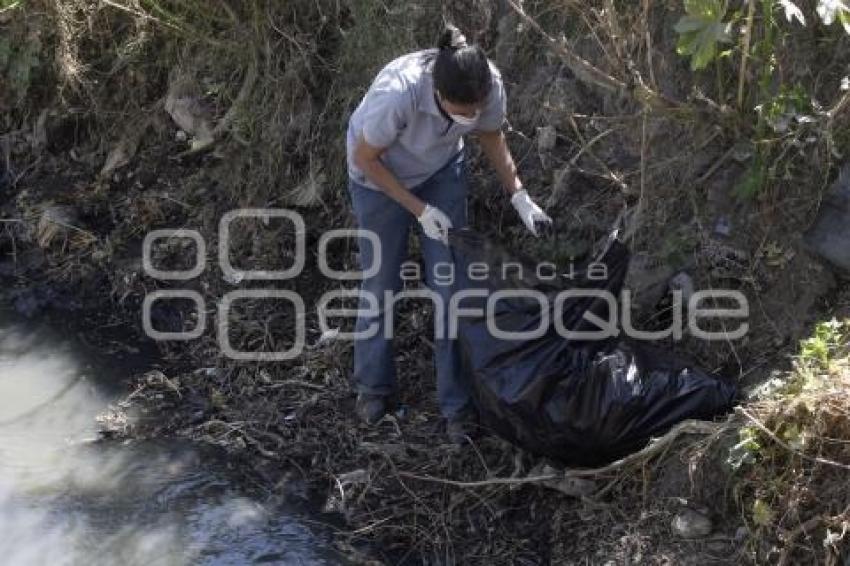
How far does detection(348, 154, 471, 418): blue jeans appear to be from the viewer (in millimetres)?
3520

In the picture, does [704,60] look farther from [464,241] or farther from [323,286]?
[323,286]

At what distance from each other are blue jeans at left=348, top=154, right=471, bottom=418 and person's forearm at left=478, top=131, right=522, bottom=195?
116 millimetres

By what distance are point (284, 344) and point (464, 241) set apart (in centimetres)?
115

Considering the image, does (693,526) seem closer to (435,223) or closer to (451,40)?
(435,223)

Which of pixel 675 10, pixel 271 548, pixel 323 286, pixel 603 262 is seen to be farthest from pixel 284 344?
pixel 675 10

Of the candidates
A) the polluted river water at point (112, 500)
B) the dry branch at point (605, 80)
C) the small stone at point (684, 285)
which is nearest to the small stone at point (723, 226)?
the small stone at point (684, 285)

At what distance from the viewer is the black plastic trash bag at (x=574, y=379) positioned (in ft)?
10.3

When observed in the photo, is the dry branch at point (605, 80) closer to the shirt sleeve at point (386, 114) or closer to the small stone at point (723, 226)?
the small stone at point (723, 226)

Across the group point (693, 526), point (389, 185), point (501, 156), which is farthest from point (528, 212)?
point (693, 526)

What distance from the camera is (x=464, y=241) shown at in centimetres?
340

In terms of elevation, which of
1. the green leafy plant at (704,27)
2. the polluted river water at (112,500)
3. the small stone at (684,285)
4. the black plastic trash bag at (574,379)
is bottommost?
the polluted river water at (112,500)

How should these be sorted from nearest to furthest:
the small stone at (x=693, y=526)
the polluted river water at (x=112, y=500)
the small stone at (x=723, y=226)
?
the small stone at (x=693, y=526), the polluted river water at (x=112, y=500), the small stone at (x=723, y=226)

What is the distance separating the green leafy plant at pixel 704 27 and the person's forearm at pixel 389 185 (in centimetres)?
91

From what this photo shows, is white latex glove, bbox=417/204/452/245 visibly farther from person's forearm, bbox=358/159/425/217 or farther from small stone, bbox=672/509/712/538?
small stone, bbox=672/509/712/538
